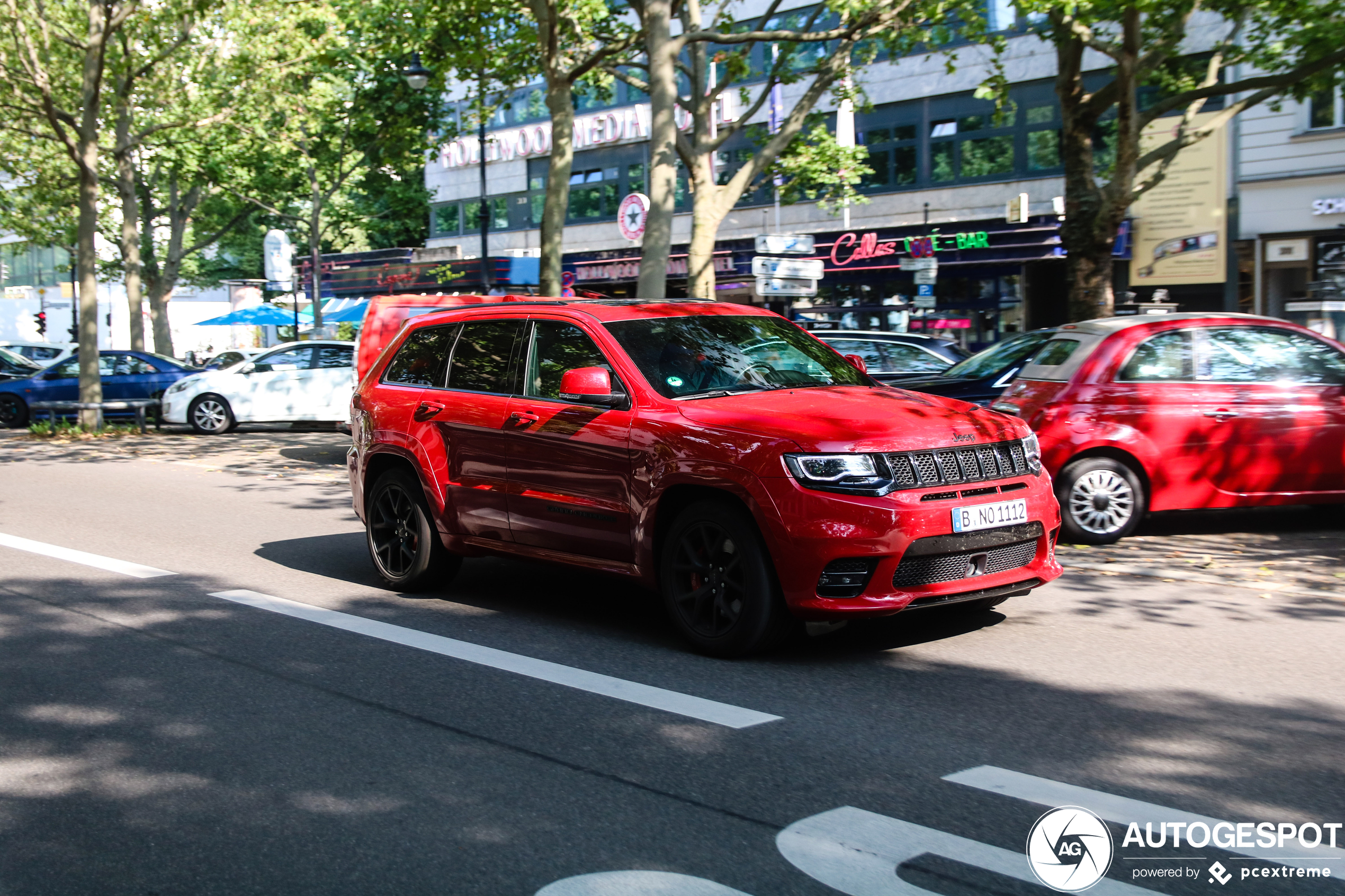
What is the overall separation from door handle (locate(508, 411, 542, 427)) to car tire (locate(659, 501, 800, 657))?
1.15 m

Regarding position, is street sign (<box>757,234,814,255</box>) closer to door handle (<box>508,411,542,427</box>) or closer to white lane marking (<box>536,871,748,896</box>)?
door handle (<box>508,411,542,427</box>)

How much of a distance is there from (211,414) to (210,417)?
5 centimetres

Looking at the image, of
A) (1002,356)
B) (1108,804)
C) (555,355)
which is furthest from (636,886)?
(1002,356)

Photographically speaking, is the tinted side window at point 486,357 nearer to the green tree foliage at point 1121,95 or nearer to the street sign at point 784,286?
the green tree foliage at point 1121,95

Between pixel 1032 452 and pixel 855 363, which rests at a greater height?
pixel 855 363

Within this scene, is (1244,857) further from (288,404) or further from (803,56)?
(803,56)

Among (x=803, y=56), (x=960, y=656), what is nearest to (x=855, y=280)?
(x=803, y=56)

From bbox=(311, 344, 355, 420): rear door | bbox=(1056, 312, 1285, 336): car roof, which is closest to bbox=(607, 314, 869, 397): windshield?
bbox=(1056, 312, 1285, 336): car roof

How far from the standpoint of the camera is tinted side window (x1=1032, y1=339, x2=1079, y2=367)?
1028 centimetres

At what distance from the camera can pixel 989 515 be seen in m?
6.18

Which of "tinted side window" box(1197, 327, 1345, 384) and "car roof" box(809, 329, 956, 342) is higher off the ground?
"car roof" box(809, 329, 956, 342)

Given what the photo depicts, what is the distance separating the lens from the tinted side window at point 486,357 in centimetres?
757

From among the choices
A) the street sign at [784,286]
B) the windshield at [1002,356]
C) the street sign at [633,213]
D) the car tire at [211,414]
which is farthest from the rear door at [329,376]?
A: the street sign at [633,213]

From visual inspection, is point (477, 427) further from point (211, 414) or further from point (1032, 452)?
point (211, 414)
